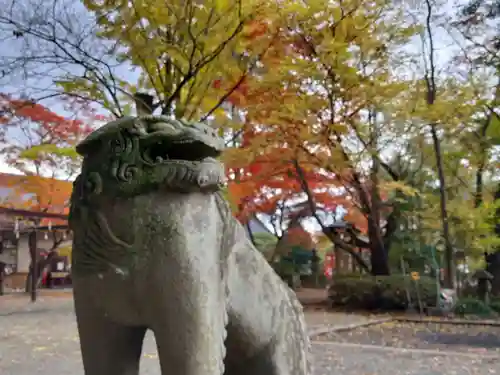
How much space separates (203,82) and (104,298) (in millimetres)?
5965

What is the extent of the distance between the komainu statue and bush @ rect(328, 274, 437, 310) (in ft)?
39.4

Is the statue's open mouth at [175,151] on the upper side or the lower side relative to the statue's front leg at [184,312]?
upper

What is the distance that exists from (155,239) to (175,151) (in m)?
0.26

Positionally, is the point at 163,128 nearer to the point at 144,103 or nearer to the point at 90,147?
the point at 90,147

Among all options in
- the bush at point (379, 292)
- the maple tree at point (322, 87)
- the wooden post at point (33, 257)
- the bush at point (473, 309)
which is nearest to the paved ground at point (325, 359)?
the maple tree at point (322, 87)

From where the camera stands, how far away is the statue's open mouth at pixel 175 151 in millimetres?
1441

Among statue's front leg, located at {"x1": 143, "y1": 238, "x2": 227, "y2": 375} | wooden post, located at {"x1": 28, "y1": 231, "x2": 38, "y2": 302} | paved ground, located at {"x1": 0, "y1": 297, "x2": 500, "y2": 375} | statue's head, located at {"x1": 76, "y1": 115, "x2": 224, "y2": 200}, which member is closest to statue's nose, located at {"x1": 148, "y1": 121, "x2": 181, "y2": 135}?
statue's head, located at {"x1": 76, "y1": 115, "x2": 224, "y2": 200}

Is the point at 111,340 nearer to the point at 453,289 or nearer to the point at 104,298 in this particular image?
the point at 104,298

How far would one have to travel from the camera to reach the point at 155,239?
1.40 meters

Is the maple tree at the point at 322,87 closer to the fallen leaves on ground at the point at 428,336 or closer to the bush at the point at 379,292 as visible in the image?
the bush at the point at 379,292

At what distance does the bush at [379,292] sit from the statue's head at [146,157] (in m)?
12.1

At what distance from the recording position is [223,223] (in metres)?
1.57

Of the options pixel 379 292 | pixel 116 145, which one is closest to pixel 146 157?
pixel 116 145

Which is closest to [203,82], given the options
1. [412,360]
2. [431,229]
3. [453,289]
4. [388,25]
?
[412,360]
